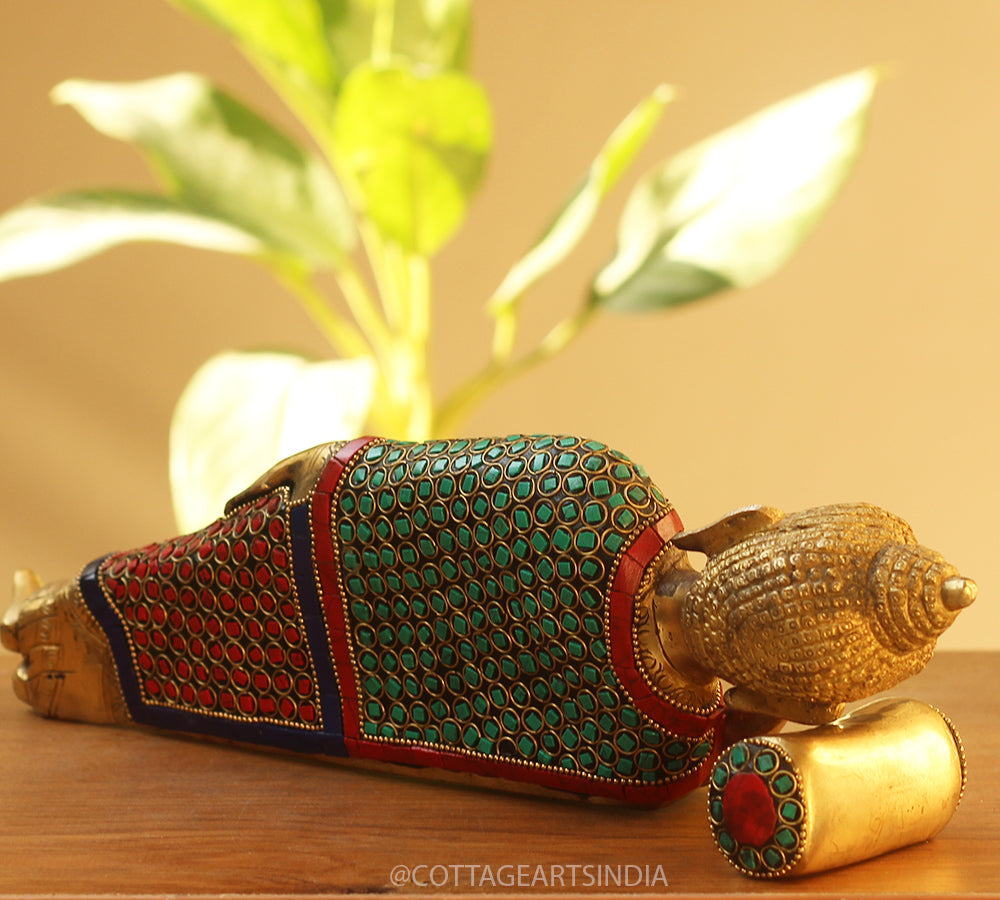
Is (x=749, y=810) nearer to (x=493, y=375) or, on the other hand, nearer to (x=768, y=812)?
(x=768, y=812)

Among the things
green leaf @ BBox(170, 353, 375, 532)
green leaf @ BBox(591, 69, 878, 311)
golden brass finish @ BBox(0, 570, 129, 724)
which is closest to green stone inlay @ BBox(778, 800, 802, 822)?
golden brass finish @ BBox(0, 570, 129, 724)

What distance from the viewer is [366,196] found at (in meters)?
1.20

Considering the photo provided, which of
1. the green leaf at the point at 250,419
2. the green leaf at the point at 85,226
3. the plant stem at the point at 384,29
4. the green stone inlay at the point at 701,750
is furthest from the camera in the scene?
the plant stem at the point at 384,29

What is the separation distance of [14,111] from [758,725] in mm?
1512

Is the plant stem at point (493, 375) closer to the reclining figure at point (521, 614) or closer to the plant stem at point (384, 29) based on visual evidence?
the plant stem at point (384, 29)

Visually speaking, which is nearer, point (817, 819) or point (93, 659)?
point (817, 819)

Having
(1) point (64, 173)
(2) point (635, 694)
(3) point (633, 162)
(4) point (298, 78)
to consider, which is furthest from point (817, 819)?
(1) point (64, 173)

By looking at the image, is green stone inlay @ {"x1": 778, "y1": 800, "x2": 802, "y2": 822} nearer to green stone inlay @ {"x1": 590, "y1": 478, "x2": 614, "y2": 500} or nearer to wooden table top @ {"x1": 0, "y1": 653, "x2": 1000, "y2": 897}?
wooden table top @ {"x1": 0, "y1": 653, "x2": 1000, "y2": 897}

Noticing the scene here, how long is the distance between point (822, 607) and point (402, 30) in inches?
40.3

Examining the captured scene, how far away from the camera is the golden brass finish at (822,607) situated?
0.49 meters

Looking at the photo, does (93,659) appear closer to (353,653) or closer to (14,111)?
(353,653)

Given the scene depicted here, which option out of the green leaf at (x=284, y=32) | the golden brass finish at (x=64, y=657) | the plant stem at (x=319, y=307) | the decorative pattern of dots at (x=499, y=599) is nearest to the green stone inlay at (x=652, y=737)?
the decorative pattern of dots at (x=499, y=599)

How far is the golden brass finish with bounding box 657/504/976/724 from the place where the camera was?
1.59 ft

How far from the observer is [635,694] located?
56cm
